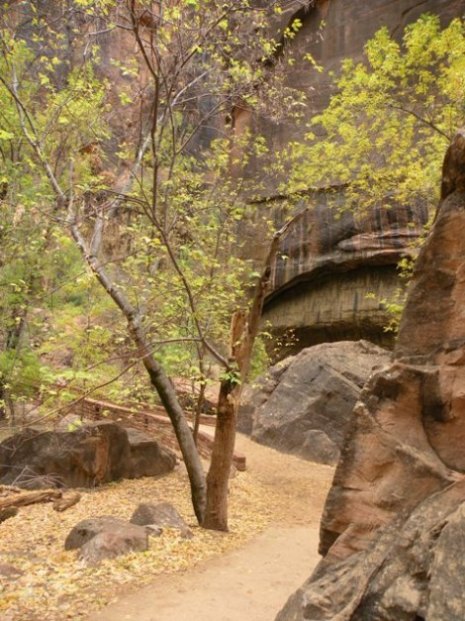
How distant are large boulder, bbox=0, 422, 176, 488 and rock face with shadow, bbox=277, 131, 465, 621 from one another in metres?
7.61

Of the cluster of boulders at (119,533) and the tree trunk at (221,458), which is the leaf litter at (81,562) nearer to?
the cluster of boulders at (119,533)

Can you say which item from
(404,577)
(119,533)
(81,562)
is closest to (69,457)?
(119,533)

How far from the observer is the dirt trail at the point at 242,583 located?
596 cm

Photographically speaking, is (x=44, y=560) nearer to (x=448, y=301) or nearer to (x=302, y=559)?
(x=302, y=559)

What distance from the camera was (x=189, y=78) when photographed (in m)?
11.1

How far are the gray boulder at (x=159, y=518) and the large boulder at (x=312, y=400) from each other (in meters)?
7.49

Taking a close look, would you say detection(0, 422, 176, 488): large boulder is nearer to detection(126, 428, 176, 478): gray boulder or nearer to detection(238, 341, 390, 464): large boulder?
detection(126, 428, 176, 478): gray boulder

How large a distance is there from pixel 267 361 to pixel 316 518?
1021 centimetres

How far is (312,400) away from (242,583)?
953cm

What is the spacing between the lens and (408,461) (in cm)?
426

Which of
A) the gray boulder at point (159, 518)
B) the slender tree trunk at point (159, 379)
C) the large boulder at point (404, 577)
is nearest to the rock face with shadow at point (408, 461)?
the large boulder at point (404, 577)

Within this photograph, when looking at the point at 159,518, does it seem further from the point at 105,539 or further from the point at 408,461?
the point at 408,461

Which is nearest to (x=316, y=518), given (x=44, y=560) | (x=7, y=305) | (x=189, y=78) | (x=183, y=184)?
(x=44, y=560)

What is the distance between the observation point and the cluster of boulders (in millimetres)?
7188
